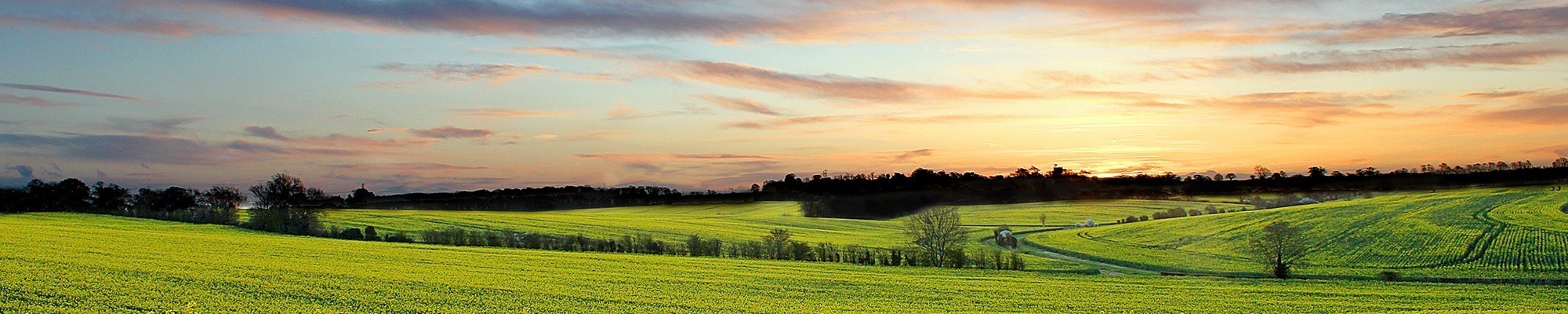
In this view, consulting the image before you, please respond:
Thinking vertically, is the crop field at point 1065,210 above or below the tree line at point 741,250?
above

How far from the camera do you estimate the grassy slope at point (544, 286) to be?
96.9 feet

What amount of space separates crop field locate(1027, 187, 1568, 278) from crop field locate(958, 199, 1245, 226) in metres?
15.8

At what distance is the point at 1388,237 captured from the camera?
78.0 metres

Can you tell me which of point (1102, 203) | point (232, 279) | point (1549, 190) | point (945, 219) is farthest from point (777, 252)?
point (1102, 203)

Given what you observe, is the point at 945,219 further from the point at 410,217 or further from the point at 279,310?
the point at 410,217

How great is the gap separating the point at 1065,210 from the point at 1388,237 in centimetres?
5325

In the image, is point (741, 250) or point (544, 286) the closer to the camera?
point (544, 286)

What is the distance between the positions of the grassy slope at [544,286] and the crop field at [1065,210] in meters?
70.5

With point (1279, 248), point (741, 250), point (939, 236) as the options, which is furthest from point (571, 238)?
point (1279, 248)

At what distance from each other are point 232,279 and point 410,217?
59.2 metres

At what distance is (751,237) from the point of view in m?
88.4

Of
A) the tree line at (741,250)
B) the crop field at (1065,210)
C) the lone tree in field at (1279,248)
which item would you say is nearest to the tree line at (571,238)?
the tree line at (741,250)

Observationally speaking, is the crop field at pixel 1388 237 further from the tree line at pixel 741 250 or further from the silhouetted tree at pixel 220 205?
the silhouetted tree at pixel 220 205

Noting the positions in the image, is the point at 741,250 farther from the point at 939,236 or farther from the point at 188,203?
the point at 188,203
